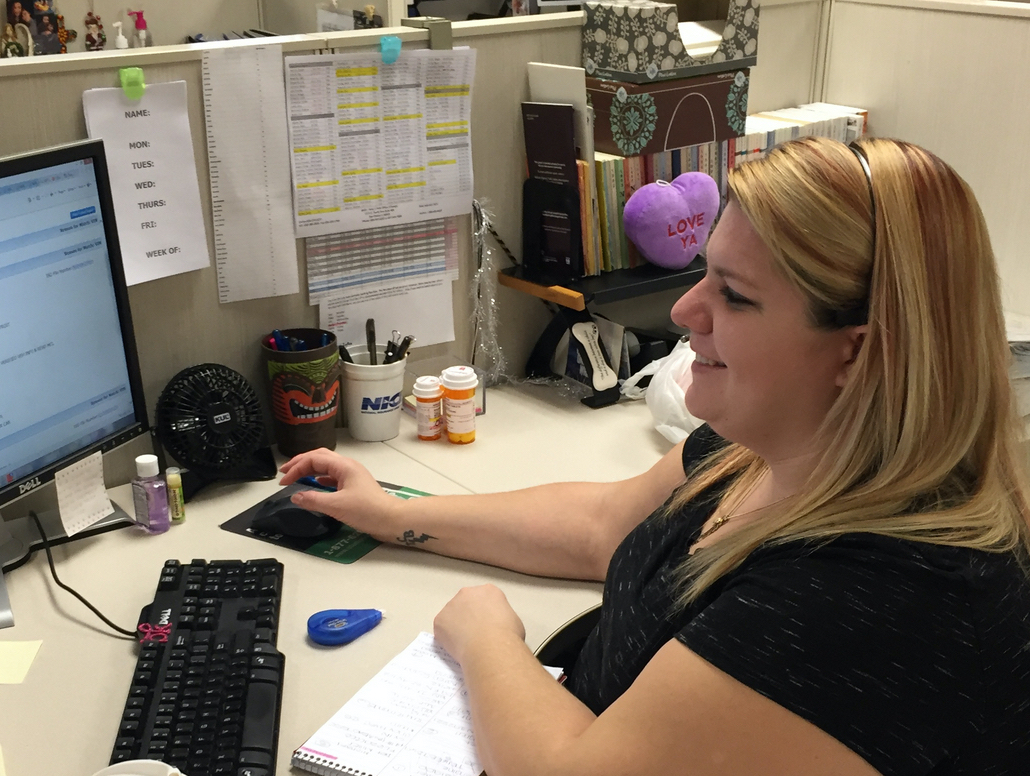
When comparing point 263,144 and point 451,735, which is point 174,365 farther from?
point 451,735

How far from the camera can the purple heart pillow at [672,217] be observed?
1.76 meters

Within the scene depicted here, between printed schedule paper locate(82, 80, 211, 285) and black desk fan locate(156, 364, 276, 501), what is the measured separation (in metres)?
0.16

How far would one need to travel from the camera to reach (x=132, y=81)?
4.40ft

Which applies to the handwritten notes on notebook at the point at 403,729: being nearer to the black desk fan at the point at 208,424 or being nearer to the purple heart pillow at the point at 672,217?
the black desk fan at the point at 208,424

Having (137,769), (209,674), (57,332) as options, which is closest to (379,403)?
(57,332)

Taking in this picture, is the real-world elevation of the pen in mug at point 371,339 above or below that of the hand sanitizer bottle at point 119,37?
below

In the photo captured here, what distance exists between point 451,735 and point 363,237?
873 millimetres

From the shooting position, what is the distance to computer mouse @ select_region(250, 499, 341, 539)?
135 cm

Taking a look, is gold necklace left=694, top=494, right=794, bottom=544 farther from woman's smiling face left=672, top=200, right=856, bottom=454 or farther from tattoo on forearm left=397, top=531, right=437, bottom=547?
tattoo on forearm left=397, top=531, right=437, bottom=547

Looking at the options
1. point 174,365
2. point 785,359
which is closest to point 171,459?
point 174,365

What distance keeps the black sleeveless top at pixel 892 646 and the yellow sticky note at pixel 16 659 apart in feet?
2.26

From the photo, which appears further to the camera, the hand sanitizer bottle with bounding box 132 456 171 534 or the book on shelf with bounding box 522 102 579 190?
the book on shelf with bounding box 522 102 579 190

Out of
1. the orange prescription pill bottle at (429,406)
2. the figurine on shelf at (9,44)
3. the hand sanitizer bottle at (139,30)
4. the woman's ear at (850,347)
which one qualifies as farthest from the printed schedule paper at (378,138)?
the hand sanitizer bottle at (139,30)

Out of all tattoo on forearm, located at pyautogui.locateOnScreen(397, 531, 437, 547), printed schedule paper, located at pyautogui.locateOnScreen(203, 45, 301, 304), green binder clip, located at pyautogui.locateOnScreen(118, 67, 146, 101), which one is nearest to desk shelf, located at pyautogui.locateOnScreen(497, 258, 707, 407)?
printed schedule paper, located at pyautogui.locateOnScreen(203, 45, 301, 304)
